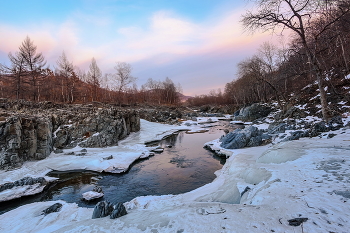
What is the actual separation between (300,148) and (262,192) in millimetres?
4114

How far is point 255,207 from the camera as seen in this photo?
405 cm

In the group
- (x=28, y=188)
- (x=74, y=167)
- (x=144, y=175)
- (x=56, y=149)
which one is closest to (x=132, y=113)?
(x=56, y=149)

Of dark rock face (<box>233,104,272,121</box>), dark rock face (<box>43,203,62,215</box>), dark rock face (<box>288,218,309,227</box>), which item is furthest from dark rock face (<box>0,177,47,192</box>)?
dark rock face (<box>233,104,272,121</box>)

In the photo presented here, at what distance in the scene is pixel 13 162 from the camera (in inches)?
411

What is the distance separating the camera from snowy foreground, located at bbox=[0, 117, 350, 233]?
3.37 meters

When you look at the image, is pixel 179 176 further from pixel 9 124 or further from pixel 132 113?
pixel 132 113

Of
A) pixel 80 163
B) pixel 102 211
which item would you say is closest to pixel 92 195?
pixel 102 211

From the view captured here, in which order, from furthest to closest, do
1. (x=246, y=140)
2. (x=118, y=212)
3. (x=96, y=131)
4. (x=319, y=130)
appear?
(x=96, y=131), (x=246, y=140), (x=319, y=130), (x=118, y=212)

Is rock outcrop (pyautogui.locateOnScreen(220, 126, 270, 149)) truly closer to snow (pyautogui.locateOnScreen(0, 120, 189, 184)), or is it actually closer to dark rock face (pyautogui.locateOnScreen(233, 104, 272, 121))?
snow (pyautogui.locateOnScreen(0, 120, 189, 184))

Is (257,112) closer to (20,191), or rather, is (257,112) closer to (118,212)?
(118,212)

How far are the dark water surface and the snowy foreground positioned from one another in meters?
1.34

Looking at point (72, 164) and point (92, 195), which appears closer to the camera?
point (92, 195)

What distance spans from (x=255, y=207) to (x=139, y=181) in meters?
6.59

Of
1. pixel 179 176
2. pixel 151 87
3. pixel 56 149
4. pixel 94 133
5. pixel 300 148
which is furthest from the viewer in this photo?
pixel 151 87
